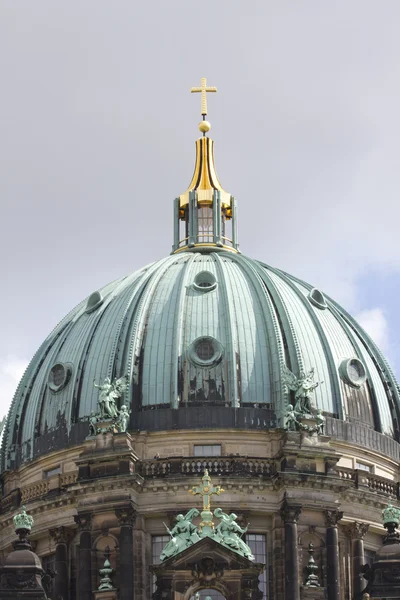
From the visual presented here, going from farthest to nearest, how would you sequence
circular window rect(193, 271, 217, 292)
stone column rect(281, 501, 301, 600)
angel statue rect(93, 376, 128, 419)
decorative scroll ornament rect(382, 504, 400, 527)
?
circular window rect(193, 271, 217, 292)
angel statue rect(93, 376, 128, 419)
stone column rect(281, 501, 301, 600)
decorative scroll ornament rect(382, 504, 400, 527)

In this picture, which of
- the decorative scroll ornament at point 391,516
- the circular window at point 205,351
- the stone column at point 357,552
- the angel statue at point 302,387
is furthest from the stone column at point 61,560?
the decorative scroll ornament at point 391,516

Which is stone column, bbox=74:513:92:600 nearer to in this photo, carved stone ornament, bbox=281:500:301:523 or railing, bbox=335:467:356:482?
carved stone ornament, bbox=281:500:301:523

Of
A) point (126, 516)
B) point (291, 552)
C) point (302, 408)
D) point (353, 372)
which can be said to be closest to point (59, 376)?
point (126, 516)

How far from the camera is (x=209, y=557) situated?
68.0 meters

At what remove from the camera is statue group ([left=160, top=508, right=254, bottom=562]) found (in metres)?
68.6

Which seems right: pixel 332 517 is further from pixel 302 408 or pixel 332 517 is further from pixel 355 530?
pixel 302 408

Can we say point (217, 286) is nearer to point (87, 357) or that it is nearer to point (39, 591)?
point (87, 357)

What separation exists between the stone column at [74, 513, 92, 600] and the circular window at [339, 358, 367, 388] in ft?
41.6

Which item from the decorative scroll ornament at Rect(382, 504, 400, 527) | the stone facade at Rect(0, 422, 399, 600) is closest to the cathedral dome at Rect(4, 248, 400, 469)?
the stone facade at Rect(0, 422, 399, 600)

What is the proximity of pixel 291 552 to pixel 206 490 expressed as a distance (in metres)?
4.52

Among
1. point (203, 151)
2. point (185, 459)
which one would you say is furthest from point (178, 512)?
point (203, 151)

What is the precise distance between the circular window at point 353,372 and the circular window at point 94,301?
11.1m

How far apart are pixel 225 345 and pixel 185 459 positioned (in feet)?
19.7

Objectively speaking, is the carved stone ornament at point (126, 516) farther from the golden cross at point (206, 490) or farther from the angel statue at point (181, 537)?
the angel statue at point (181, 537)
